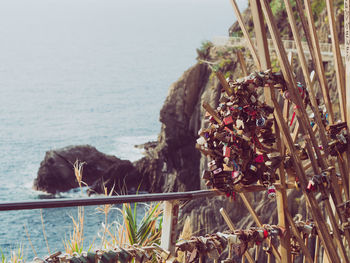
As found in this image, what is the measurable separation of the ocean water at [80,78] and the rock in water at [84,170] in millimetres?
630

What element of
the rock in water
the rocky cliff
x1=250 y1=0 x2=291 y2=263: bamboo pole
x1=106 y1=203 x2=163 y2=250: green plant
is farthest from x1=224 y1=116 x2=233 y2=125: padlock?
the rock in water

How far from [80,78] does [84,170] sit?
24063mm

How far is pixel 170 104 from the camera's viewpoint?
17703 mm

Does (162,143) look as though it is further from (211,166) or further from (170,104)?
(211,166)

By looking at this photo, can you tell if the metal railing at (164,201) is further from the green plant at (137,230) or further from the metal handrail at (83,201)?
the green plant at (137,230)

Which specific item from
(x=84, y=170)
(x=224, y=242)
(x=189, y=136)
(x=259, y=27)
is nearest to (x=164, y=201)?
(x=224, y=242)

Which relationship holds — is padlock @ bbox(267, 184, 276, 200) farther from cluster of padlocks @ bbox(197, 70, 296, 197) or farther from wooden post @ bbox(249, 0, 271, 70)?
wooden post @ bbox(249, 0, 271, 70)

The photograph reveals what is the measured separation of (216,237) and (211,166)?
19 centimetres

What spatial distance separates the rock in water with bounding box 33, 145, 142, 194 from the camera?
20.3 metres

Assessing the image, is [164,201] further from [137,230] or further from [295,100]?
[137,230]

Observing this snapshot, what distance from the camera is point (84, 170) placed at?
20.5m

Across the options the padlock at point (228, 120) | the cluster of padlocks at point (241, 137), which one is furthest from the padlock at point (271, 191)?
the padlock at point (228, 120)

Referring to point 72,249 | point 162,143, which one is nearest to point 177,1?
point 162,143

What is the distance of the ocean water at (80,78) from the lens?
2292cm
